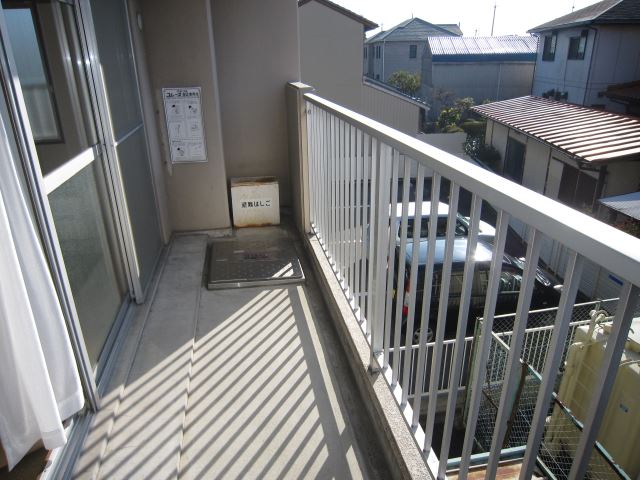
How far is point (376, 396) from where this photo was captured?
176 centimetres

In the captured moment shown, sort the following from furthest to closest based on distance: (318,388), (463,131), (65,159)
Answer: (463,131) < (318,388) < (65,159)

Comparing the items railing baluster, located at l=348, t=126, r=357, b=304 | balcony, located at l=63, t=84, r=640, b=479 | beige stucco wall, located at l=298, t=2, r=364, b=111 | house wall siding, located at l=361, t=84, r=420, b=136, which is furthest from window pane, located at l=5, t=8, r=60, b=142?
house wall siding, located at l=361, t=84, r=420, b=136

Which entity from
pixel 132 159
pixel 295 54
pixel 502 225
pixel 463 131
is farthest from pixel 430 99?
pixel 502 225

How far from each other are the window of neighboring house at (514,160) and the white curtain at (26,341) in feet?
35.1

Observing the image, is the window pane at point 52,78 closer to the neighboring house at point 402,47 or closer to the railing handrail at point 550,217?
the railing handrail at point 550,217

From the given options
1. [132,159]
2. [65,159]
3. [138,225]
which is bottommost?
[138,225]

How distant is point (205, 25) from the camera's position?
3.46 meters

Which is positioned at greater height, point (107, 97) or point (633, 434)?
point (107, 97)

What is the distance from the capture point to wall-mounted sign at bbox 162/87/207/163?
3.57 m

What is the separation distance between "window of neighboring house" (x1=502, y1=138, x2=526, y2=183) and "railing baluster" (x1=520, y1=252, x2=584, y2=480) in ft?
35.0

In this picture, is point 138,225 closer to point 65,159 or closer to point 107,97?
point 107,97

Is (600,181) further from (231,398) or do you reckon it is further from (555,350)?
(555,350)

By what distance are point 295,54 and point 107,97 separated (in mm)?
2149

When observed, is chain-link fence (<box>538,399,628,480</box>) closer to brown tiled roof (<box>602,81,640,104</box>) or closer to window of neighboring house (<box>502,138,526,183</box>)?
window of neighboring house (<box>502,138,526,183</box>)
